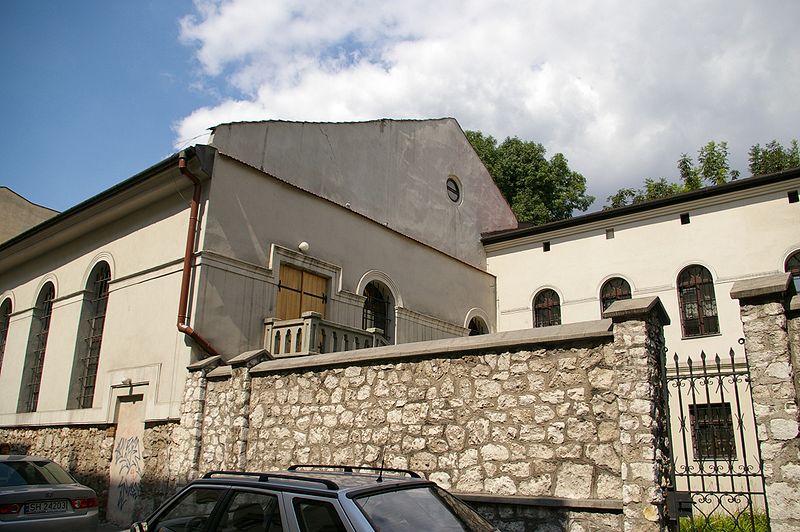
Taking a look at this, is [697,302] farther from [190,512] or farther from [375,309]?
[190,512]

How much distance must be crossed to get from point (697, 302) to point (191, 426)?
13.5m

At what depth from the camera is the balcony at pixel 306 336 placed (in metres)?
12.1

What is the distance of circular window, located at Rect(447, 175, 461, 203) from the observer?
2155 cm

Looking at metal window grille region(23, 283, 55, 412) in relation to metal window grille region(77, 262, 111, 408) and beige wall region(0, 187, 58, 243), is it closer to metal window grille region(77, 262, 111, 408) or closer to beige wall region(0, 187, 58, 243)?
metal window grille region(77, 262, 111, 408)

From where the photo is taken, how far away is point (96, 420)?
43.8ft

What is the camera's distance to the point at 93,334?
1515 cm

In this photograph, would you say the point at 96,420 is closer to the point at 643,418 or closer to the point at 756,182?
the point at 643,418

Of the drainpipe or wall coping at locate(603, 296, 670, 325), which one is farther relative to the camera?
the drainpipe

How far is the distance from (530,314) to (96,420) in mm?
12949

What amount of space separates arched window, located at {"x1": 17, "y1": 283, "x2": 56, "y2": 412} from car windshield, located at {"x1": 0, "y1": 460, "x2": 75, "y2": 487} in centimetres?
852

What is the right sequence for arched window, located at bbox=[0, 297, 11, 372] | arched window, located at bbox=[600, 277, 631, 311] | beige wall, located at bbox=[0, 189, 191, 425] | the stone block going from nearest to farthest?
1. the stone block
2. beige wall, located at bbox=[0, 189, 191, 425]
3. arched window, located at bbox=[600, 277, 631, 311]
4. arched window, located at bbox=[0, 297, 11, 372]

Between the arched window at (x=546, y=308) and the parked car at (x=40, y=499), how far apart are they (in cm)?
1441

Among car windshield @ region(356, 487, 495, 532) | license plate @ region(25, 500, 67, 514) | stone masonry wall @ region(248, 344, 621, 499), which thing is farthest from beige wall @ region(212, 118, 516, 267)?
car windshield @ region(356, 487, 495, 532)

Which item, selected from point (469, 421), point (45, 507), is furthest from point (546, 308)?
point (45, 507)
